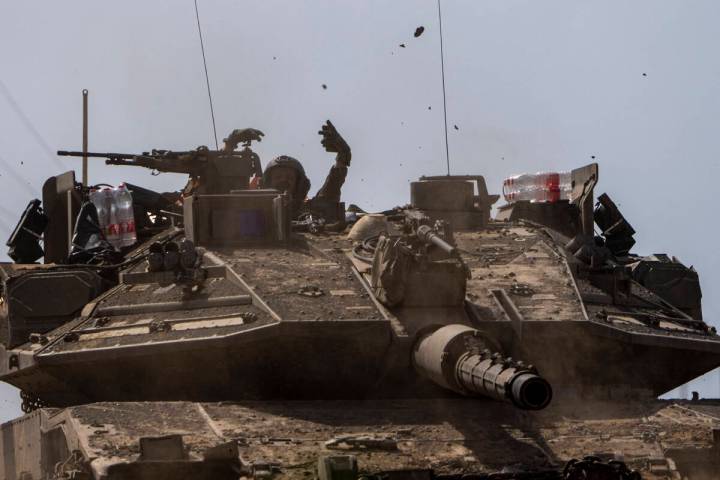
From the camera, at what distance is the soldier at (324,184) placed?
805 inches

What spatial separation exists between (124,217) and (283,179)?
2146 millimetres

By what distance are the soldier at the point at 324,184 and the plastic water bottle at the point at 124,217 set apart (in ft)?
5.98

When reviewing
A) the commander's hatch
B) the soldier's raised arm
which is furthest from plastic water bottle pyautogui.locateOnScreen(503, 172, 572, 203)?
the commander's hatch

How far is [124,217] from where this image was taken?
20344 millimetres

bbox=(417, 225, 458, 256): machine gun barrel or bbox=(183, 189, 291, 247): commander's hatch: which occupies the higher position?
bbox=(183, 189, 291, 247): commander's hatch

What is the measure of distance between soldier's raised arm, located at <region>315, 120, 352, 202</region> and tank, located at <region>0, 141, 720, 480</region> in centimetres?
288

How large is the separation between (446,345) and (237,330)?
207 centimetres

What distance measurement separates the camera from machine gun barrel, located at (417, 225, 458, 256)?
1520 cm

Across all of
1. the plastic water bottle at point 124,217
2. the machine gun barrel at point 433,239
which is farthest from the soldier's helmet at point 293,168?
the machine gun barrel at point 433,239

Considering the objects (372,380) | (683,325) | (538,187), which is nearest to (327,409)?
(372,380)

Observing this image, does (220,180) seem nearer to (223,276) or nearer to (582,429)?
(223,276)

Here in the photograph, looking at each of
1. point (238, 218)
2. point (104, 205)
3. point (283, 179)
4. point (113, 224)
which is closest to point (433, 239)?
point (238, 218)

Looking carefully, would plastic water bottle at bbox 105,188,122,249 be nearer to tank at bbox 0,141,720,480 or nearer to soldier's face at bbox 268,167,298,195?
tank at bbox 0,141,720,480

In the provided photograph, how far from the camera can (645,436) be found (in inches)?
551
